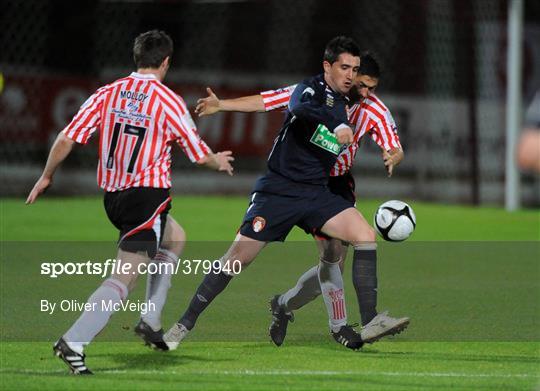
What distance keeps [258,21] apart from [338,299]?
19.8 metres

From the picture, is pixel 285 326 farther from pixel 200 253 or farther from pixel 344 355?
pixel 200 253

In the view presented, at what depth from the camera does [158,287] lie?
7215 millimetres

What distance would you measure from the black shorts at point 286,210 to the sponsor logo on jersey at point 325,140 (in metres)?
0.28

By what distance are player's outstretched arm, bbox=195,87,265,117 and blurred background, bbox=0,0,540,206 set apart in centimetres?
1155

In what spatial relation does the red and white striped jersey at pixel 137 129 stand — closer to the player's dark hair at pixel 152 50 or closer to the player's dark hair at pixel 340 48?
the player's dark hair at pixel 152 50

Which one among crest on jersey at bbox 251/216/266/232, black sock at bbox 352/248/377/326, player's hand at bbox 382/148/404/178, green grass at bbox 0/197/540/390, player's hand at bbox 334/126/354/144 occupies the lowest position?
green grass at bbox 0/197/540/390

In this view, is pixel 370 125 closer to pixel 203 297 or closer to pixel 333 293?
pixel 333 293

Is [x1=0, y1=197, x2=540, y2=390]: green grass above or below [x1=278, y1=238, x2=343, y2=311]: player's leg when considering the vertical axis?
below

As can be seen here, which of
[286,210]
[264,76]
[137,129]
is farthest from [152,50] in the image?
[264,76]

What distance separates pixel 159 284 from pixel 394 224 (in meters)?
1.61

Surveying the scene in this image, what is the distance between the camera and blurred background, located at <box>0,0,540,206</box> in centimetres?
1930

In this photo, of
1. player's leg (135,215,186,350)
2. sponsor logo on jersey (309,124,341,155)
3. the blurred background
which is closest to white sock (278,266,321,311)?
player's leg (135,215,186,350)

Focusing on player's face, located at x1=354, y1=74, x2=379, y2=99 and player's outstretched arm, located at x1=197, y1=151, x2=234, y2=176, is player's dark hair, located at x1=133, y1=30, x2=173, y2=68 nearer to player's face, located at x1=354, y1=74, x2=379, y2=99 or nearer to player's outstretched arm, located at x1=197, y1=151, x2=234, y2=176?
player's outstretched arm, located at x1=197, y1=151, x2=234, y2=176

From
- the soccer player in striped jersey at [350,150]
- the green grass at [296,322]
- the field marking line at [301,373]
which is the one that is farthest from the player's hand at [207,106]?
the field marking line at [301,373]
